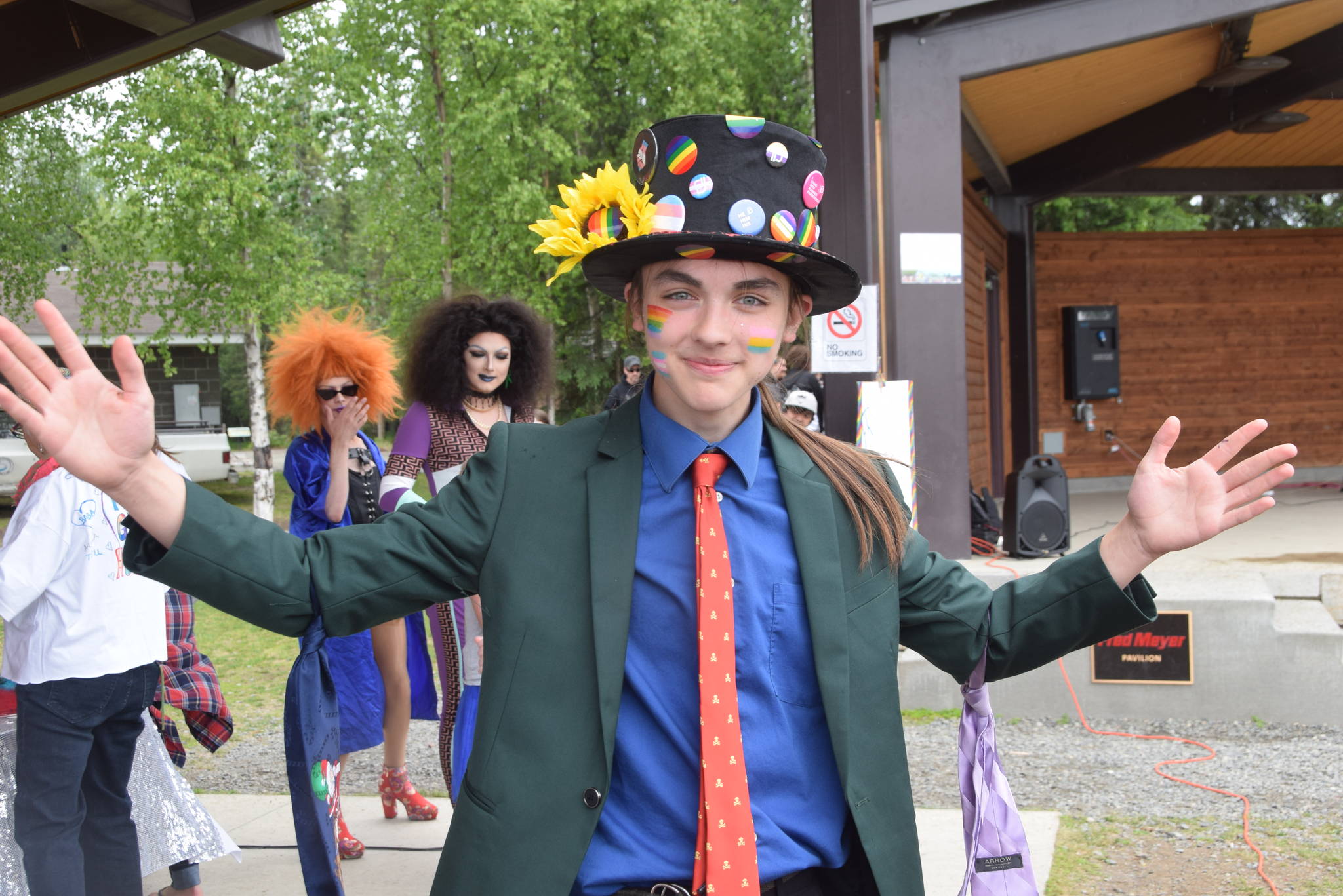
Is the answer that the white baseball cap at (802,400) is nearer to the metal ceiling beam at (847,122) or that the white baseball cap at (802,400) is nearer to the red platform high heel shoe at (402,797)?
the metal ceiling beam at (847,122)

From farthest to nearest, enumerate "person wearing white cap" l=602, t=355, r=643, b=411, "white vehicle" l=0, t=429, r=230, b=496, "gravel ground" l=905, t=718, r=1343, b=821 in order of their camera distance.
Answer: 1. "white vehicle" l=0, t=429, r=230, b=496
2. "person wearing white cap" l=602, t=355, r=643, b=411
3. "gravel ground" l=905, t=718, r=1343, b=821

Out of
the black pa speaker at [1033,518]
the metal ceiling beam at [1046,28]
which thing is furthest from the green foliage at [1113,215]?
the black pa speaker at [1033,518]

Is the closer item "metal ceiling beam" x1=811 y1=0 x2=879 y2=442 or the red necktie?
the red necktie

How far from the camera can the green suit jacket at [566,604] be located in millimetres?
1748

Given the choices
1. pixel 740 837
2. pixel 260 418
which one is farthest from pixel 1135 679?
pixel 260 418

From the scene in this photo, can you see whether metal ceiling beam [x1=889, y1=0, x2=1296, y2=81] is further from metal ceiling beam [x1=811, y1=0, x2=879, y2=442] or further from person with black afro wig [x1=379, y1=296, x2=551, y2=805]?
person with black afro wig [x1=379, y1=296, x2=551, y2=805]

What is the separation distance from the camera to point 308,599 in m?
1.79

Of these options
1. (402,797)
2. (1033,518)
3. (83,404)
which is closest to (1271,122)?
(1033,518)

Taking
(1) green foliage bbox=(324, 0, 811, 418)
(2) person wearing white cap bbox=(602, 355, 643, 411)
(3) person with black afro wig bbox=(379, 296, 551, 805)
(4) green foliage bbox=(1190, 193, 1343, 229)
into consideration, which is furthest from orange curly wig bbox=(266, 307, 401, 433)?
(4) green foliage bbox=(1190, 193, 1343, 229)

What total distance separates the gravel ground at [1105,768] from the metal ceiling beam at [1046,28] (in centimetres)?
439

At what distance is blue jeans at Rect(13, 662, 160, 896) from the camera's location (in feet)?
10.7

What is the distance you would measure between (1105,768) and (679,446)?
4.64m

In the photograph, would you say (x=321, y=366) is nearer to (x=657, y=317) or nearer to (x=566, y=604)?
(x=657, y=317)

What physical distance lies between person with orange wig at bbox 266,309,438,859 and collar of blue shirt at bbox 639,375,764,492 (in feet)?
9.29
